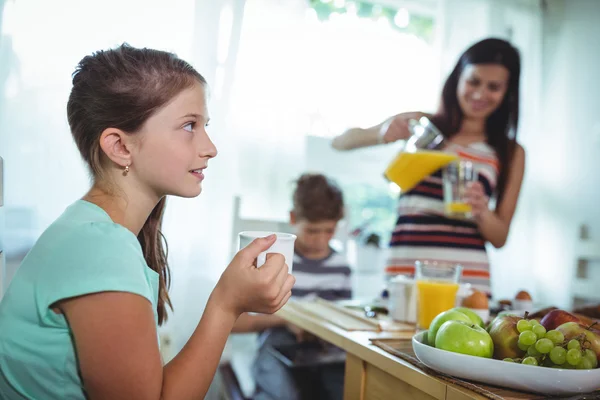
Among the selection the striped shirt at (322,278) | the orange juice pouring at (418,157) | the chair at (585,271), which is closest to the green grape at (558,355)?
the orange juice pouring at (418,157)

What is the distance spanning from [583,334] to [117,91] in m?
0.75

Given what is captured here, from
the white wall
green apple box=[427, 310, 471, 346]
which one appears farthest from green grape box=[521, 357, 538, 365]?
the white wall

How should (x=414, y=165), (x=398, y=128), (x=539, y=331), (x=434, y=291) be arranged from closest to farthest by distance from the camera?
1. (x=539, y=331)
2. (x=434, y=291)
3. (x=398, y=128)
4. (x=414, y=165)

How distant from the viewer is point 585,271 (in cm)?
241

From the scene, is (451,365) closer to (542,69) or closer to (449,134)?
(449,134)

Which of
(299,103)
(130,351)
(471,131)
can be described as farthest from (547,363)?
(299,103)

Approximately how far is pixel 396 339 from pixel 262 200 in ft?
3.43

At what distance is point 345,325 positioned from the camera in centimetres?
107

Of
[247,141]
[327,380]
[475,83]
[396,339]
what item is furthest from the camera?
[247,141]

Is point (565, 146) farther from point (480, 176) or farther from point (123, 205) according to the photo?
point (123, 205)

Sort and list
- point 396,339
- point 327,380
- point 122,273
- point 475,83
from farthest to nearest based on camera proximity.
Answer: point 475,83
point 327,380
point 396,339
point 122,273

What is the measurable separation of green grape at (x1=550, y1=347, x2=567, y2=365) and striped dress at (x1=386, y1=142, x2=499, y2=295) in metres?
0.89

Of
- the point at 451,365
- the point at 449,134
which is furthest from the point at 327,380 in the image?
the point at 449,134

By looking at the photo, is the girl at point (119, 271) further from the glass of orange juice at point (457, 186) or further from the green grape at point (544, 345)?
the glass of orange juice at point (457, 186)
